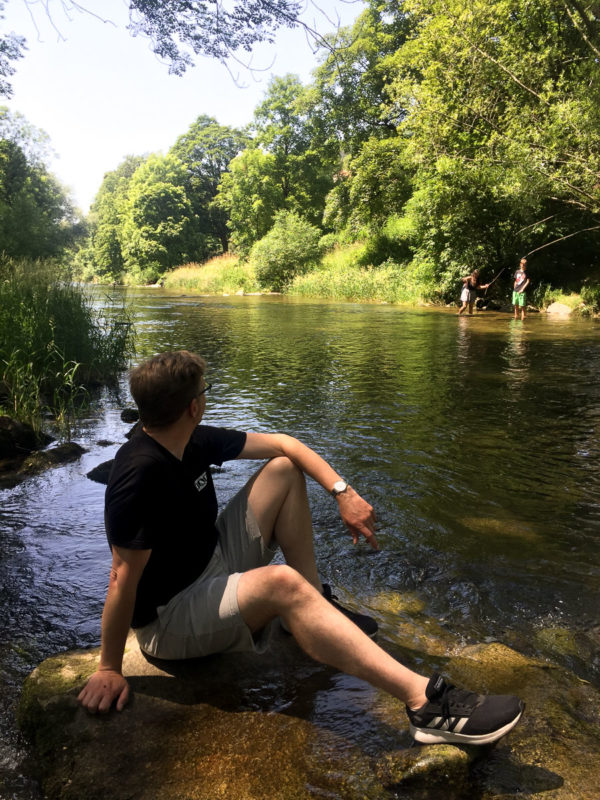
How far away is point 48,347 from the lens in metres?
8.00

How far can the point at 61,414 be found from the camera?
7.06 m

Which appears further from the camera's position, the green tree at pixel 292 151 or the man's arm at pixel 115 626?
the green tree at pixel 292 151

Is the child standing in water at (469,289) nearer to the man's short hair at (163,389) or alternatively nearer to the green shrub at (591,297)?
the green shrub at (591,297)

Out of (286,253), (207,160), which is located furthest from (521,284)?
(207,160)

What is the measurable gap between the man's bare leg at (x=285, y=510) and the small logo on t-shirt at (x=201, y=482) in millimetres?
237

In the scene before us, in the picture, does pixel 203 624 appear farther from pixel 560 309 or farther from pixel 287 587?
pixel 560 309

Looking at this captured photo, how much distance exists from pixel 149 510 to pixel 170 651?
63cm

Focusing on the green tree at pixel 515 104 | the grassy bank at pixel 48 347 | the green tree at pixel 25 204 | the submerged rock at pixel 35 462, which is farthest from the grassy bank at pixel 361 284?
the submerged rock at pixel 35 462

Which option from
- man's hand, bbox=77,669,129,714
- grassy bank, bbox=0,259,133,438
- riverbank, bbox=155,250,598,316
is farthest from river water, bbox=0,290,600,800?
riverbank, bbox=155,250,598,316

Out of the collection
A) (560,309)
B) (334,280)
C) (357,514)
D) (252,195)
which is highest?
(252,195)

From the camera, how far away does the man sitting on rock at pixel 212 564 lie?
2.09 m

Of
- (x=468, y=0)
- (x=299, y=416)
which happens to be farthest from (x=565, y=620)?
(x=468, y=0)

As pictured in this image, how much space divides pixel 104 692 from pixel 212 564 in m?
0.60

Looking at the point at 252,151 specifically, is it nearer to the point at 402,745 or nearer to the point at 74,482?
the point at 74,482
